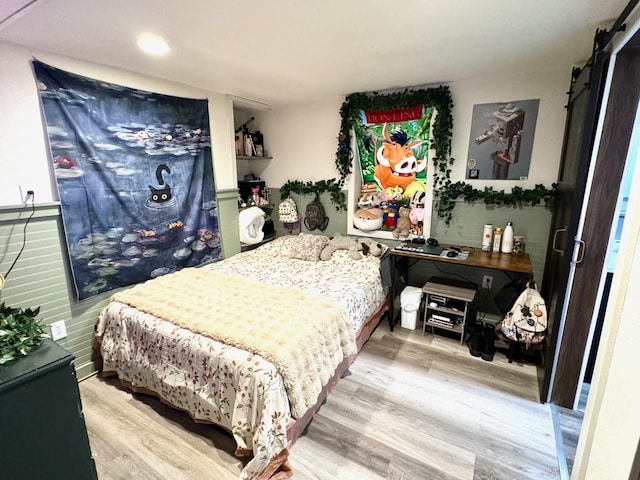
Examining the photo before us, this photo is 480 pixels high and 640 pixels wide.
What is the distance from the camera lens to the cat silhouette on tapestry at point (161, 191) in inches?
101

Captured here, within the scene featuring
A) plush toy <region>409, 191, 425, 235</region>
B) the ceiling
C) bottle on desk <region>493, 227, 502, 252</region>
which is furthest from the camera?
plush toy <region>409, 191, 425, 235</region>

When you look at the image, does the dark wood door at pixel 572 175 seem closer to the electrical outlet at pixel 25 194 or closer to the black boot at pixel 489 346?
the black boot at pixel 489 346

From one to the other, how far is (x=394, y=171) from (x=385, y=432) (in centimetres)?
245

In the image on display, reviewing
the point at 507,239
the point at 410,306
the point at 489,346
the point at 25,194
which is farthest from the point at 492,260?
the point at 25,194

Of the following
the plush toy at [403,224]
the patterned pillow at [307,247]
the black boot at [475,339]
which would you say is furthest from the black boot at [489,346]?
the patterned pillow at [307,247]

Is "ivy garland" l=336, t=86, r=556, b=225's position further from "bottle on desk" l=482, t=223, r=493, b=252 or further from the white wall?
the white wall

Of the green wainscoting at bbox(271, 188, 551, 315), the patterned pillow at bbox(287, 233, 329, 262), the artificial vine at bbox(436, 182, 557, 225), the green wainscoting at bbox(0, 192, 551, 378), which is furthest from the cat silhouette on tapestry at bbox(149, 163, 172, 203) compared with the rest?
the artificial vine at bbox(436, 182, 557, 225)

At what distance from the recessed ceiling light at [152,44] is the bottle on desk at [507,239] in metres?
2.94

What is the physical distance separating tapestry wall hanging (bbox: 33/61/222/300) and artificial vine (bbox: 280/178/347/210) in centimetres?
107

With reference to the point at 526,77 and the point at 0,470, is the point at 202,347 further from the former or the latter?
the point at 526,77

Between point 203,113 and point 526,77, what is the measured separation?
286 cm

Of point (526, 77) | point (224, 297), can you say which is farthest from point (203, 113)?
point (526, 77)

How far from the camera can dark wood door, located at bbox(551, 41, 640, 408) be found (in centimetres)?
156

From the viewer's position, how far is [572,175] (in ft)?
6.08
